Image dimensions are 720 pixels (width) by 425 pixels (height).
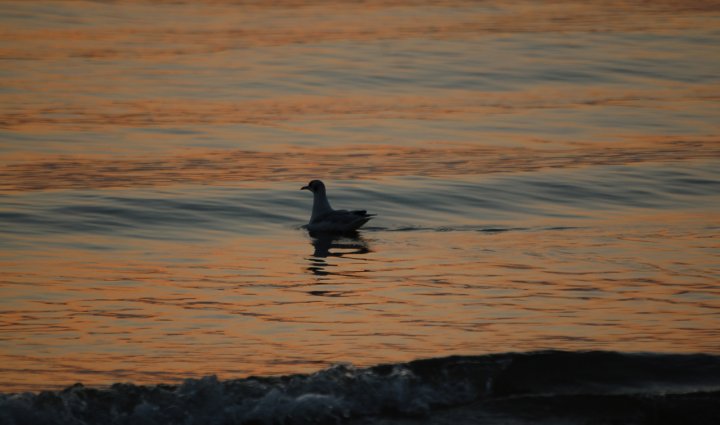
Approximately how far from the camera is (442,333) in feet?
50.9

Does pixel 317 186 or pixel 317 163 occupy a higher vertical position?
pixel 317 163

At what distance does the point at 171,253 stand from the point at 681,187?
35.6ft

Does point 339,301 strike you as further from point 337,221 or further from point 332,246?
point 337,221

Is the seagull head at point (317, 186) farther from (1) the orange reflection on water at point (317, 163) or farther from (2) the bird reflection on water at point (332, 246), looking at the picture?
(1) the orange reflection on water at point (317, 163)

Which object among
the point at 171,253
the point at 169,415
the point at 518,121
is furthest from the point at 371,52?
the point at 169,415

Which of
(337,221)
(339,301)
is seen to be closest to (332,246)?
(337,221)

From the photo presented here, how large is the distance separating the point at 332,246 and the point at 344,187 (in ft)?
16.5

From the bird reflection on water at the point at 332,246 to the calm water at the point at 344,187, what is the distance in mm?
83

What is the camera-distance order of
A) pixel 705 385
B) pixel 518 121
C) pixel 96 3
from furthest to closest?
pixel 96 3
pixel 518 121
pixel 705 385

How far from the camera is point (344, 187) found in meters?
27.5

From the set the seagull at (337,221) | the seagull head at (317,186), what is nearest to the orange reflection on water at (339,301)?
the seagull at (337,221)

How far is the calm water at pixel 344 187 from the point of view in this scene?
15641 millimetres

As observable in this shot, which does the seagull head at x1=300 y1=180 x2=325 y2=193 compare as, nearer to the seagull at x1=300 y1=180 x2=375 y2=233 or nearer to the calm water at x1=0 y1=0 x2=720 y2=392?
the seagull at x1=300 y1=180 x2=375 y2=233

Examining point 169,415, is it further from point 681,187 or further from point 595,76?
point 595,76
